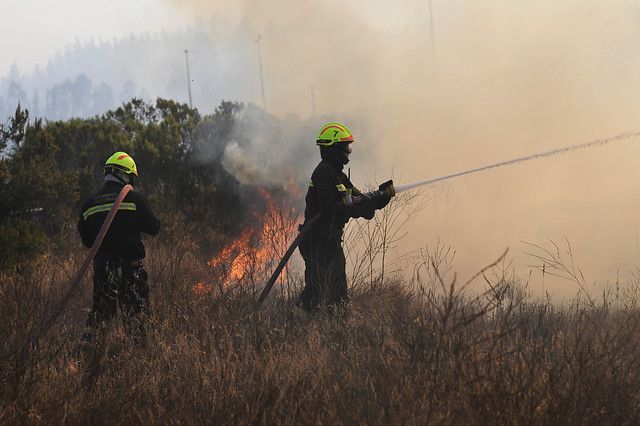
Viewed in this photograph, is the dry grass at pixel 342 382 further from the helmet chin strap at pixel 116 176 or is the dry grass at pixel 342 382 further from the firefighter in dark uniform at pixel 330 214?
the helmet chin strap at pixel 116 176

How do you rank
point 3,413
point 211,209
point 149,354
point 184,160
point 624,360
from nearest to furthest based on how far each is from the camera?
1. point 3,413
2. point 624,360
3. point 149,354
4. point 211,209
5. point 184,160

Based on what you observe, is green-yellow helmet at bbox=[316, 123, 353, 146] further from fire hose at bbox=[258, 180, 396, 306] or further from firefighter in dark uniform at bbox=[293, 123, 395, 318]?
fire hose at bbox=[258, 180, 396, 306]

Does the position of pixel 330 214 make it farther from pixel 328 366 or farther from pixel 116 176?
pixel 328 366

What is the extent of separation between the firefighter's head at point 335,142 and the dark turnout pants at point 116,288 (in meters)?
1.79

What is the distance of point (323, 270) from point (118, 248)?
1635 millimetres

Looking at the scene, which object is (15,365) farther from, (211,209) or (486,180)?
(486,180)

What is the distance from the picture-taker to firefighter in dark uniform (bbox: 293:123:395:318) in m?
5.31

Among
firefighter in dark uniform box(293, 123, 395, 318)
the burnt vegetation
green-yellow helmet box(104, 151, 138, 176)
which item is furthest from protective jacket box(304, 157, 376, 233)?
green-yellow helmet box(104, 151, 138, 176)

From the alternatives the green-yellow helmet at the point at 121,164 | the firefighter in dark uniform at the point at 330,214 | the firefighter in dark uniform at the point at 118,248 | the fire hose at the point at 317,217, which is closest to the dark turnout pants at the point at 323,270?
the firefighter in dark uniform at the point at 330,214

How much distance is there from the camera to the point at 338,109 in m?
14.8

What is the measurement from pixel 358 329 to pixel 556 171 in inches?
433

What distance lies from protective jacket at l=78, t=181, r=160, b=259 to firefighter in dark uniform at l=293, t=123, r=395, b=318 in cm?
129

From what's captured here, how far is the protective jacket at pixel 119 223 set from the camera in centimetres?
516

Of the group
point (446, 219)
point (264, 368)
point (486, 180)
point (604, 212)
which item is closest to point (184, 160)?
point (446, 219)
